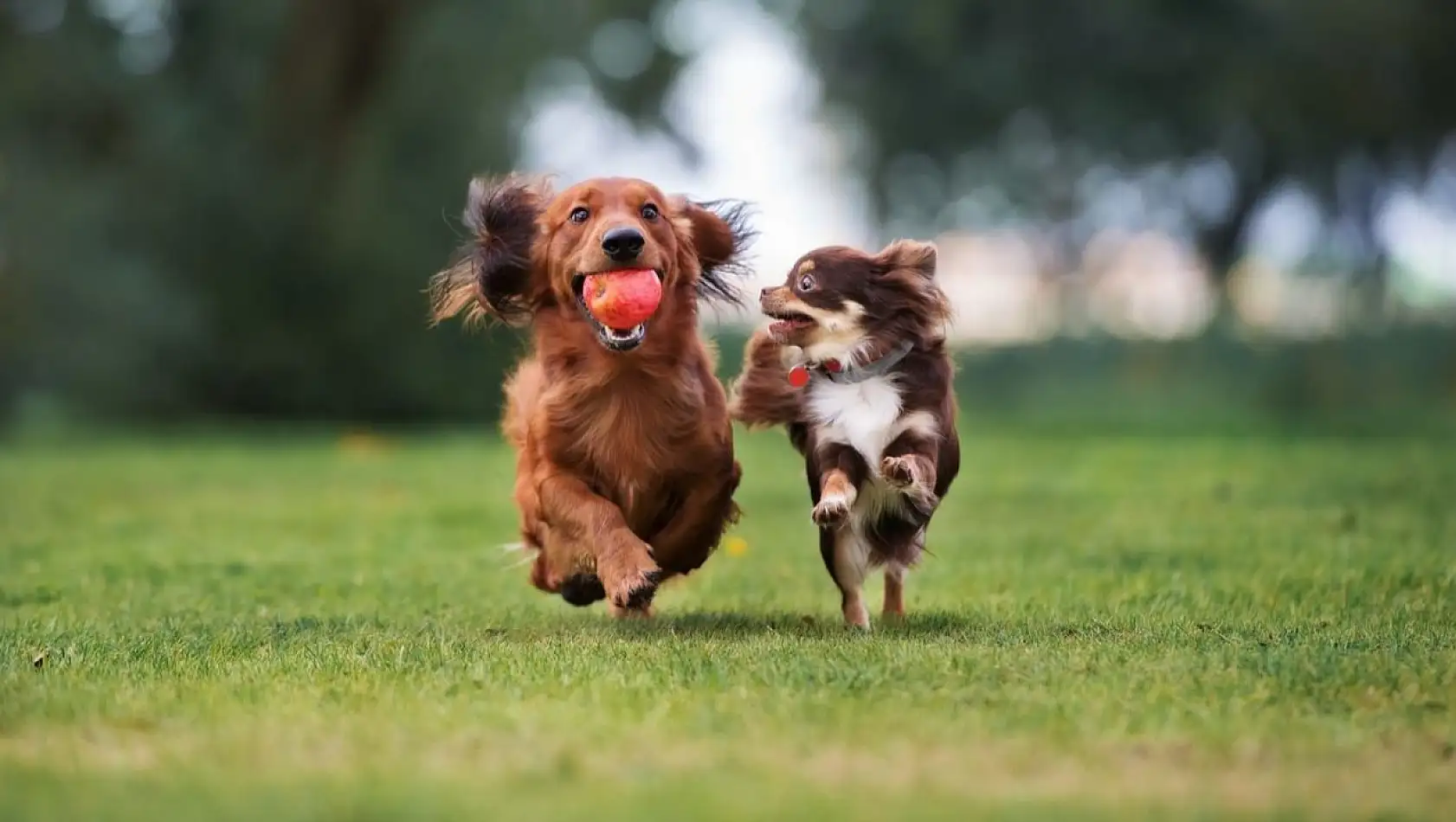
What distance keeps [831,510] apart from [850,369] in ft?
2.14

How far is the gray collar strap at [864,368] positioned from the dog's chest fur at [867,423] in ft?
0.06

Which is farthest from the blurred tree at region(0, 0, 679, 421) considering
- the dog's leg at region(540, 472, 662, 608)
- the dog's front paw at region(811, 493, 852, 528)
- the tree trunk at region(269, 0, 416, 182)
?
the dog's front paw at region(811, 493, 852, 528)

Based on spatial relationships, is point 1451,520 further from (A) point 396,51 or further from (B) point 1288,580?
(A) point 396,51

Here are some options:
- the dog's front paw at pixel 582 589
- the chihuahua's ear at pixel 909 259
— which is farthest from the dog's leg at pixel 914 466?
the dog's front paw at pixel 582 589

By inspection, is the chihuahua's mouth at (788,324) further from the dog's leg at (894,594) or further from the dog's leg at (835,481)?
the dog's leg at (894,594)

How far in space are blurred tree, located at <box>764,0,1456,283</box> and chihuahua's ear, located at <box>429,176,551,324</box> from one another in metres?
15.7

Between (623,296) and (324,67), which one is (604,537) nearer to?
(623,296)

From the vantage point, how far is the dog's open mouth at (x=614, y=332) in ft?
19.6

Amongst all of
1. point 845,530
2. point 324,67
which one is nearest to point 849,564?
point 845,530

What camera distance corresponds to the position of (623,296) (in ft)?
19.3

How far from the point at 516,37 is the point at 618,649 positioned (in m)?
20.1

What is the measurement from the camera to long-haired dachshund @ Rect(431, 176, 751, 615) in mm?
5992

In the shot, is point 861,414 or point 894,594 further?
point 894,594

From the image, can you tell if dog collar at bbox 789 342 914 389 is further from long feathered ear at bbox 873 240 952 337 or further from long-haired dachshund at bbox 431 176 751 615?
long-haired dachshund at bbox 431 176 751 615
